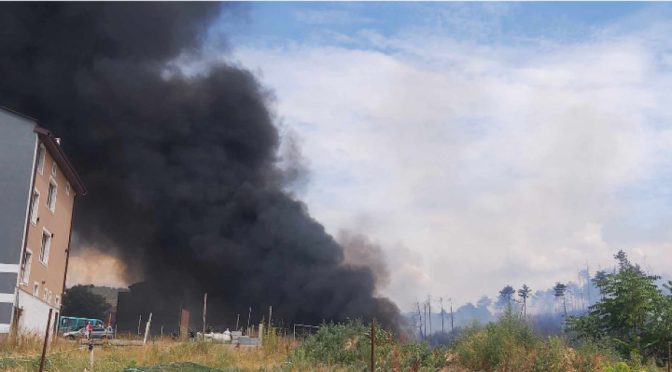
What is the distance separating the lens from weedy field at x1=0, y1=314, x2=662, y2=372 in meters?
14.9

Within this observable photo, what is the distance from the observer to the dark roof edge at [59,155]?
3015 centimetres

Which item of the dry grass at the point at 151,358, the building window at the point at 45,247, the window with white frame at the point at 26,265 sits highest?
the building window at the point at 45,247

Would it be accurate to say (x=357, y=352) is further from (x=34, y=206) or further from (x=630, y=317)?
(x=34, y=206)

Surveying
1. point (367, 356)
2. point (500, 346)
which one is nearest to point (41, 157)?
point (367, 356)

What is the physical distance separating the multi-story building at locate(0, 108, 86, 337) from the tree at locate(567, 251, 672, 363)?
74.0ft

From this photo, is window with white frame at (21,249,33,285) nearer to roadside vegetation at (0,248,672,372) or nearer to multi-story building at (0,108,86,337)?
multi-story building at (0,108,86,337)

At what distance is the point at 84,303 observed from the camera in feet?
244

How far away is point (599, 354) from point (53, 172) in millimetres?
27871

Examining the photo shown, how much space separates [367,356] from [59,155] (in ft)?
76.3

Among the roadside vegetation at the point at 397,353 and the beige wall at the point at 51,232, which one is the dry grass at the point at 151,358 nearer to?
the roadside vegetation at the point at 397,353

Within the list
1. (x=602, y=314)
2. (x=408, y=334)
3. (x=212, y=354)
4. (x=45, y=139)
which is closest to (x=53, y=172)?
(x=45, y=139)

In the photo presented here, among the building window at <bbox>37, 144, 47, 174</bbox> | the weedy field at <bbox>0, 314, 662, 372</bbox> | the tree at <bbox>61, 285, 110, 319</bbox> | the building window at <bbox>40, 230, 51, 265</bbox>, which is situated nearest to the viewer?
the weedy field at <bbox>0, 314, 662, 372</bbox>

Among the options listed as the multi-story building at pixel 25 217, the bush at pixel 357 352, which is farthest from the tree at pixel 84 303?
the bush at pixel 357 352

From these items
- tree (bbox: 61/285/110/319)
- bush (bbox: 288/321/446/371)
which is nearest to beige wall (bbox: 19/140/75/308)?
bush (bbox: 288/321/446/371)
